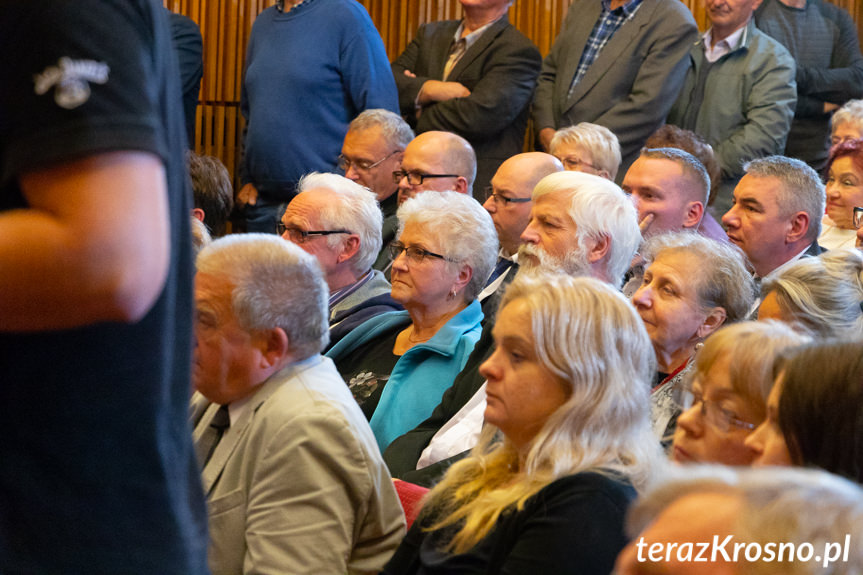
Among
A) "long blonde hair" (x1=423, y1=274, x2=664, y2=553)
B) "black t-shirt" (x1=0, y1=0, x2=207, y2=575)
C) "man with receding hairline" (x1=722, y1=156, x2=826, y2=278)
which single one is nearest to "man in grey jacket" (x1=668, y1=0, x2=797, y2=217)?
"man with receding hairline" (x1=722, y1=156, x2=826, y2=278)

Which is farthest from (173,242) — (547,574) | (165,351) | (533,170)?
(533,170)

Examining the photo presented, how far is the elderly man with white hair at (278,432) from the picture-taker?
5.77ft

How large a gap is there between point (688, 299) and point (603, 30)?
2.39 meters

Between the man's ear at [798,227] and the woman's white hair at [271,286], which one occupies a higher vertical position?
the woman's white hair at [271,286]

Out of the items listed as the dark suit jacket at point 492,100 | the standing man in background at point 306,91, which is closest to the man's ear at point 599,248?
the dark suit jacket at point 492,100

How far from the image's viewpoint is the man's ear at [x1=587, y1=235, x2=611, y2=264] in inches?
118

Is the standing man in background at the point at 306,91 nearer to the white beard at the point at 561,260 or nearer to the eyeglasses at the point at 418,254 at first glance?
the eyeglasses at the point at 418,254

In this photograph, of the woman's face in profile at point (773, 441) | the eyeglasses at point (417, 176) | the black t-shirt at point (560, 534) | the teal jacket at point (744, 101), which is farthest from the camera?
the teal jacket at point (744, 101)

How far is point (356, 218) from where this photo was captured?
3.50m

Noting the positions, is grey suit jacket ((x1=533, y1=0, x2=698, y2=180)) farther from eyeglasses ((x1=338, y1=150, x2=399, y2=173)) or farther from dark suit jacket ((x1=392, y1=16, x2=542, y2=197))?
eyeglasses ((x1=338, y1=150, x2=399, y2=173))

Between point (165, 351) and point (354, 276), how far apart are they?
265 cm

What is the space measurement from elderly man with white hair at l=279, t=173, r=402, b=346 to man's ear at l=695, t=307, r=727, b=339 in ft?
3.76

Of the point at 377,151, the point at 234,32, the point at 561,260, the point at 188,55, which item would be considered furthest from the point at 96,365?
the point at 234,32

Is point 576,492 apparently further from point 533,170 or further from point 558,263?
point 533,170
